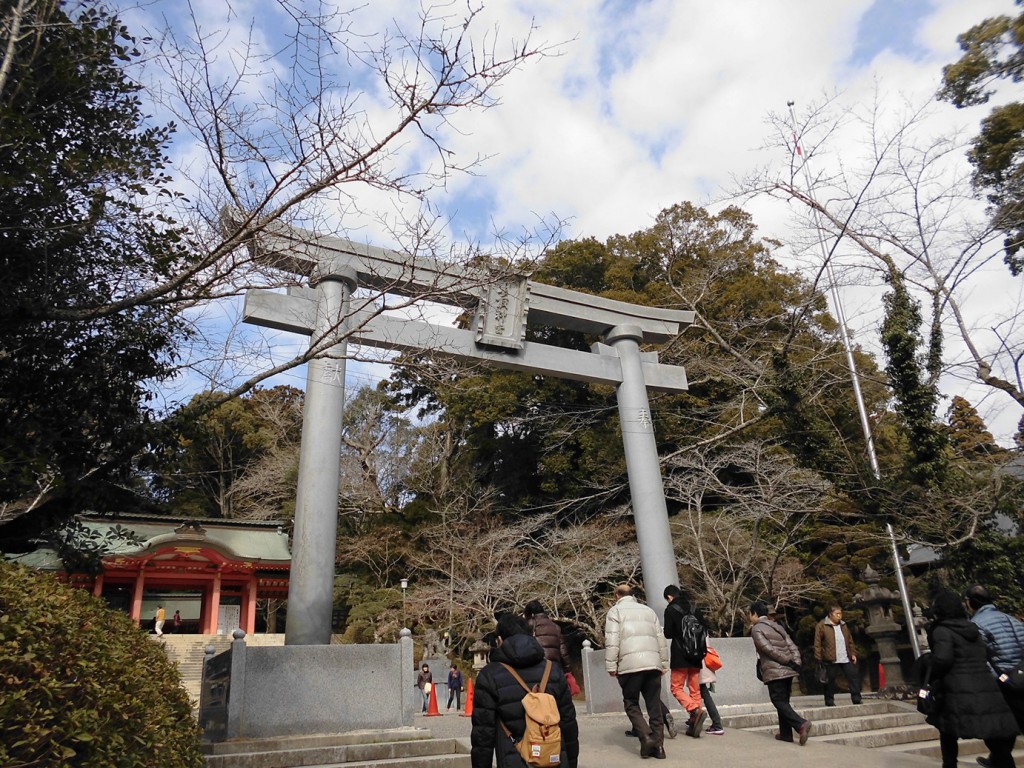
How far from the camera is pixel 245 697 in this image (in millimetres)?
5910

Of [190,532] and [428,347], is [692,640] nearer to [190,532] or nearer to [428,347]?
[428,347]

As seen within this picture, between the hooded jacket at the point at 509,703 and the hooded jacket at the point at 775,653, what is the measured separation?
297cm

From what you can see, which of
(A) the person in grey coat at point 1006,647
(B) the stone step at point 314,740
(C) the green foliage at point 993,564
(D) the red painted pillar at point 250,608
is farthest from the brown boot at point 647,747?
(D) the red painted pillar at point 250,608

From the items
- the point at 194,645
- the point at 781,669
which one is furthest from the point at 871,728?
the point at 194,645

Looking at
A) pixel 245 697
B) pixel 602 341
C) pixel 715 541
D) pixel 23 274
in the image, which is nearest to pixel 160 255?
pixel 23 274

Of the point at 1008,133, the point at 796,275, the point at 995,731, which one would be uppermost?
the point at 796,275

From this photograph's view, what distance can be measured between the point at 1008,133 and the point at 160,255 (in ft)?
34.2

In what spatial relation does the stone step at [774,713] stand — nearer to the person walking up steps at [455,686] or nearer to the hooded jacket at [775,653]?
the hooded jacket at [775,653]

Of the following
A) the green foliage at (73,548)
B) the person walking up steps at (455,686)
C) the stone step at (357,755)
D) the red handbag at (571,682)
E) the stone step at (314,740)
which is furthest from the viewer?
the person walking up steps at (455,686)

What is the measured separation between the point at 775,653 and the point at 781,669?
16 cm

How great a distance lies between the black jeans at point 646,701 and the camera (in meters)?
5.00

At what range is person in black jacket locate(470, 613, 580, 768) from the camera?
315 centimetres

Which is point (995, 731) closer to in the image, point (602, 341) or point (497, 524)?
point (602, 341)

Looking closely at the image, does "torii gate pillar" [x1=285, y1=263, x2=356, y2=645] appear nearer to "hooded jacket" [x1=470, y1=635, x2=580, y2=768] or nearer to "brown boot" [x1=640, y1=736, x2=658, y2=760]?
"brown boot" [x1=640, y1=736, x2=658, y2=760]
